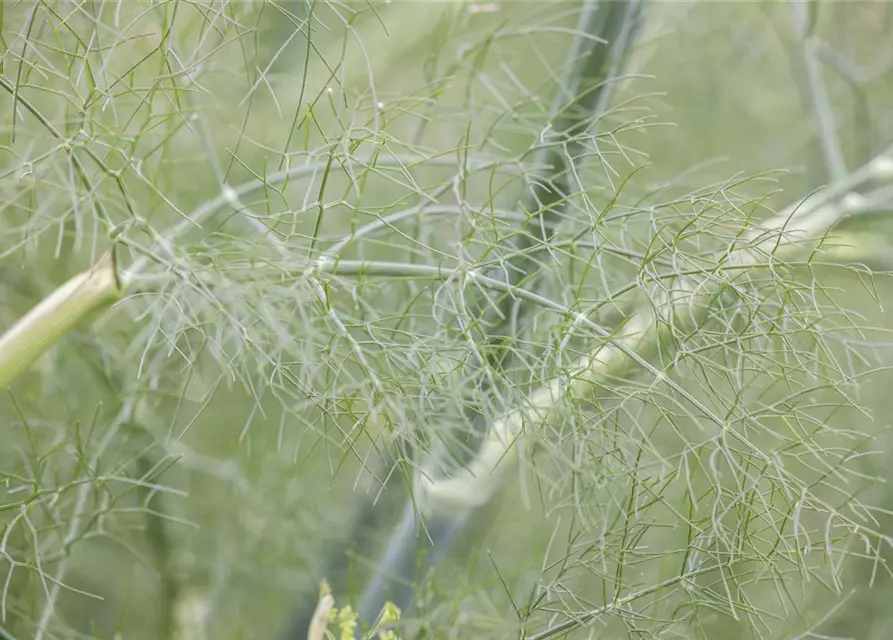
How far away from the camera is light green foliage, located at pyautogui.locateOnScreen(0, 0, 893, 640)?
604 mm

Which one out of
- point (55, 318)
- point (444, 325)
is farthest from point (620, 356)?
point (55, 318)

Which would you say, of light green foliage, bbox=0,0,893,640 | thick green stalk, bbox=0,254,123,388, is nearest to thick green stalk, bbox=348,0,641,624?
light green foliage, bbox=0,0,893,640

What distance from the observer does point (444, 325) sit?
2.10ft

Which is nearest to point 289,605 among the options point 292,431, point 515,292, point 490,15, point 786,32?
point 292,431

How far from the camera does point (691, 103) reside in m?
1.45

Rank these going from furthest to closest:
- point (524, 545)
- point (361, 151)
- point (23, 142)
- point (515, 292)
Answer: point (524, 545)
point (23, 142)
point (361, 151)
point (515, 292)

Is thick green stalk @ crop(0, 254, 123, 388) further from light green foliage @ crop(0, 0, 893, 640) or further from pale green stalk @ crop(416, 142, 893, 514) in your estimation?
pale green stalk @ crop(416, 142, 893, 514)

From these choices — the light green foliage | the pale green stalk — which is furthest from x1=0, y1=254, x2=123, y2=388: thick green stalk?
the pale green stalk

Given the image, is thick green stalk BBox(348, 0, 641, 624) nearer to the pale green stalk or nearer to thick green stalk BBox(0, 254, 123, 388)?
the pale green stalk

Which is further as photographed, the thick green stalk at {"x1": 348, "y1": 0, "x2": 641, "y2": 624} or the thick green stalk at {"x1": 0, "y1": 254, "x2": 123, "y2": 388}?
the thick green stalk at {"x1": 348, "y1": 0, "x2": 641, "y2": 624}

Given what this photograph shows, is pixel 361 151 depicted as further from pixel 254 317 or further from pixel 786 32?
pixel 786 32

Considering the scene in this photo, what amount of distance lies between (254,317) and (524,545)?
2.19 feet

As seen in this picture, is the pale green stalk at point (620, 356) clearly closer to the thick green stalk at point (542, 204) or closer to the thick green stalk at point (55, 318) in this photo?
the thick green stalk at point (542, 204)

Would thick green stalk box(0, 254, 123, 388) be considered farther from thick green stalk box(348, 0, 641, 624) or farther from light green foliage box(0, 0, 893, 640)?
thick green stalk box(348, 0, 641, 624)
